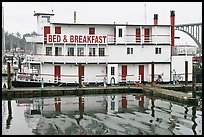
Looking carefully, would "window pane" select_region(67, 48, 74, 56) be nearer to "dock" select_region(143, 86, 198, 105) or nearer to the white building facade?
the white building facade

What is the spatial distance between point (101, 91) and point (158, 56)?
8.95 metres

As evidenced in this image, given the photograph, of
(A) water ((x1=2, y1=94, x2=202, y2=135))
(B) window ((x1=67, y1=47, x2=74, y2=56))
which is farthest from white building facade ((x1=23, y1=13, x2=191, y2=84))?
(A) water ((x1=2, y1=94, x2=202, y2=135))

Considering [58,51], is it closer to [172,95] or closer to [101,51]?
[101,51]

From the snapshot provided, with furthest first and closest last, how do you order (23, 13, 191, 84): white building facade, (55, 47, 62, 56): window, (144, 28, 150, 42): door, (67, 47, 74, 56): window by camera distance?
(144, 28, 150, 42): door → (67, 47, 74, 56): window → (55, 47, 62, 56): window → (23, 13, 191, 84): white building facade

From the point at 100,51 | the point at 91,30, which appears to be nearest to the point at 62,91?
the point at 100,51

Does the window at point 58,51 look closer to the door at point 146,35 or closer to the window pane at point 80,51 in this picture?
the window pane at point 80,51

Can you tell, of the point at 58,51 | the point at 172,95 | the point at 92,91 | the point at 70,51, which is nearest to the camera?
the point at 172,95

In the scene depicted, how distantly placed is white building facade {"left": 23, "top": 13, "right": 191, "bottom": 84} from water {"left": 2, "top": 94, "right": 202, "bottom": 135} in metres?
5.42

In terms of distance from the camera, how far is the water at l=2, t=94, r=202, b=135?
62.1ft

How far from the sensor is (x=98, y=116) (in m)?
22.9

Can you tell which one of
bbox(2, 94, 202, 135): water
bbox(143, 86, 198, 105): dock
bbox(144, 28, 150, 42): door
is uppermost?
bbox(144, 28, 150, 42): door

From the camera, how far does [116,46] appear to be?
36438 mm

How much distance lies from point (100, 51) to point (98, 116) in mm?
14746

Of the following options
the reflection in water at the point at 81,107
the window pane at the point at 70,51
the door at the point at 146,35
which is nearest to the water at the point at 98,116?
the reflection in water at the point at 81,107
